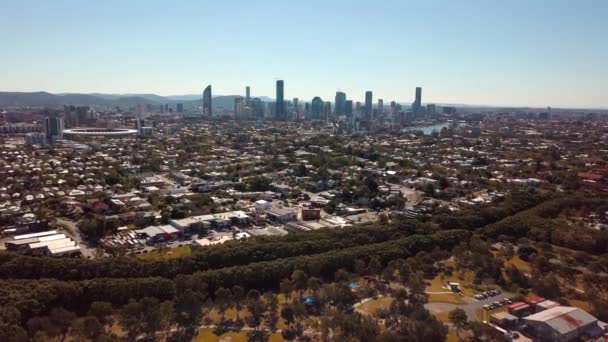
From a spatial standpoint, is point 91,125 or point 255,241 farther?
point 91,125

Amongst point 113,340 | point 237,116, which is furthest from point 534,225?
point 237,116

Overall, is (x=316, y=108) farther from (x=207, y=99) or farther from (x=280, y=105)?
(x=207, y=99)

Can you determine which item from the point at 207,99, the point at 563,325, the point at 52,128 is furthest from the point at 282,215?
the point at 207,99

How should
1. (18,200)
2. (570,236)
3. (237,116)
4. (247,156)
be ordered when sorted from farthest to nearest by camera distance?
(237,116), (247,156), (18,200), (570,236)

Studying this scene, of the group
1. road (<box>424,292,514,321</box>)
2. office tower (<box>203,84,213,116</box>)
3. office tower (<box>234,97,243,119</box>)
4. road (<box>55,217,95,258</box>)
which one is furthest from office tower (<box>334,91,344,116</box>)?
road (<box>424,292,514,321</box>)

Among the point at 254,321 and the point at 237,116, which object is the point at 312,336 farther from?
the point at 237,116

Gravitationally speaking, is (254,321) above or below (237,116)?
below

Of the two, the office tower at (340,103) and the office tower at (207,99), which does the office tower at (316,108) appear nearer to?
the office tower at (340,103)
